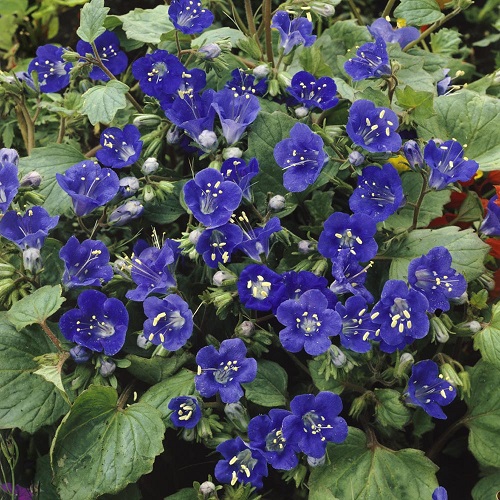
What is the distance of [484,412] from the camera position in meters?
1.53

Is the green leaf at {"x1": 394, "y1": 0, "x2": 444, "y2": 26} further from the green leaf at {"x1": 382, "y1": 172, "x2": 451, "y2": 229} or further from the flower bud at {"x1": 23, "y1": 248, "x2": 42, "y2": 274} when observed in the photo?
the flower bud at {"x1": 23, "y1": 248, "x2": 42, "y2": 274}

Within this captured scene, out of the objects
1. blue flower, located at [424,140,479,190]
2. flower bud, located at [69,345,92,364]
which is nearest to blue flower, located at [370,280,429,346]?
blue flower, located at [424,140,479,190]

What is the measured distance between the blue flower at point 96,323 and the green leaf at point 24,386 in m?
0.12

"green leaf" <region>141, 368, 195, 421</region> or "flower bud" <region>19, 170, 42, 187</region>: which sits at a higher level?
"flower bud" <region>19, 170, 42, 187</region>

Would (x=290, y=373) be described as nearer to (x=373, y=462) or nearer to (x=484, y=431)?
(x=373, y=462)

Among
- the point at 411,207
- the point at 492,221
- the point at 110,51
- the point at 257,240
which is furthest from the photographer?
the point at 110,51

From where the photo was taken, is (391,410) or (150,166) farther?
(150,166)

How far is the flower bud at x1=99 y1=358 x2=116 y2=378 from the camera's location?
1.40 metres

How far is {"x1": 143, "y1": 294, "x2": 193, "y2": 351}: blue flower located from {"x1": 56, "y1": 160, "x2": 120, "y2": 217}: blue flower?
27 cm

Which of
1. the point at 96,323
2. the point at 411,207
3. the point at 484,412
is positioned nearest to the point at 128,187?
the point at 96,323

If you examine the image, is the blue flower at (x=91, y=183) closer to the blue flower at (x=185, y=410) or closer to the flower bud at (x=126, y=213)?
the flower bud at (x=126, y=213)

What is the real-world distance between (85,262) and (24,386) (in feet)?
0.90

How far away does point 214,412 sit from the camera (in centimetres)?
153

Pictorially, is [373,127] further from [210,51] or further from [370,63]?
[210,51]
